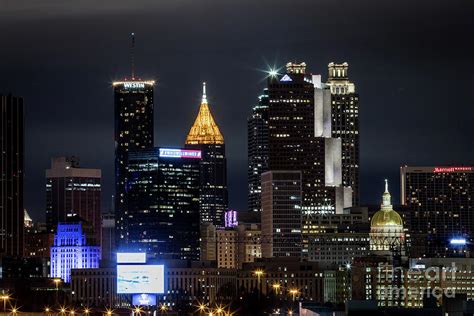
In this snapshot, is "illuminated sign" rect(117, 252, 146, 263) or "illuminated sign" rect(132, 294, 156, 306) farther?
"illuminated sign" rect(117, 252, 146, 263)

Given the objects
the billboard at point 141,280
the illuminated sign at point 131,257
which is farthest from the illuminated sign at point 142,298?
the illuminated sign at point 131,257

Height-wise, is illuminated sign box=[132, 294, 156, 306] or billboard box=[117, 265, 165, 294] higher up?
billboard box=[117, 265, 165, 294]

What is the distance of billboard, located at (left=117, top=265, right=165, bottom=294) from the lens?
16806cm

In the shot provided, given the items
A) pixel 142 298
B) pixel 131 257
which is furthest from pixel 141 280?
pixel 131 257

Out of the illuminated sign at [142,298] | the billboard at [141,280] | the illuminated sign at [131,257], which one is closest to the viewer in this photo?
the billboard at [141,280]

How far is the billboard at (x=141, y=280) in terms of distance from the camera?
551 feet

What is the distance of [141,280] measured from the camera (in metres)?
170

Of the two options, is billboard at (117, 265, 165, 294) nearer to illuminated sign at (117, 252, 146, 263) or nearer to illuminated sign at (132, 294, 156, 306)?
illuminated sign at (132, 294, 156, 306)

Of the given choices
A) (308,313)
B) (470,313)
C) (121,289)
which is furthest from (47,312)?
(470,313)

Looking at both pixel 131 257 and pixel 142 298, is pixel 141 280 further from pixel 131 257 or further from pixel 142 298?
pixel 131 257

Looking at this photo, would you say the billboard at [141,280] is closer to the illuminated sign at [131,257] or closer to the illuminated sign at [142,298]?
the illuminated sign at [142,298]

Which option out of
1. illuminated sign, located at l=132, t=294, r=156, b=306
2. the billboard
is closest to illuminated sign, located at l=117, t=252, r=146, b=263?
the billboard

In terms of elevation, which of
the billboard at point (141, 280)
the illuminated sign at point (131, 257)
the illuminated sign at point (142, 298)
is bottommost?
the illuminated sign at point (142, 298)

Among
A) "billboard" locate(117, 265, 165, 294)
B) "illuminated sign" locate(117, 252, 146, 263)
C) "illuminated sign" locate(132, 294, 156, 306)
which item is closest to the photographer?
"billboard" locate(117, 265, 165, 294)
